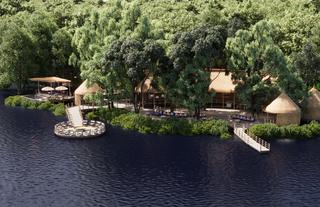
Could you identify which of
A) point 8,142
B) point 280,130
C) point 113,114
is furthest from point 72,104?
point 280,130

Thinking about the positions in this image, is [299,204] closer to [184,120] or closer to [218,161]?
[218,161]

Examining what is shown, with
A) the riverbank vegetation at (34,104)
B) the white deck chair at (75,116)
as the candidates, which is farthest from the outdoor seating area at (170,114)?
the riverbank vegetation at (34,104)

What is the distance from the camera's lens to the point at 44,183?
57.2m

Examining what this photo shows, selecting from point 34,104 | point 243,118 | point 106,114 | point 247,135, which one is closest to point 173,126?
point 247,135

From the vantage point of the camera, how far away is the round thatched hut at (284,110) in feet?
257

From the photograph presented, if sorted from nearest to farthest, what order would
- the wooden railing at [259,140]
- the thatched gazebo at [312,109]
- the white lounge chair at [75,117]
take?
the wooden railing at [259,140]
the white lounge chair at [75,117]
the thatched gazebo at [312,109]

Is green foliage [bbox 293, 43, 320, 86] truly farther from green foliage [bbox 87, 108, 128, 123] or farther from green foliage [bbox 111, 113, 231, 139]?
green foliage [bbox 87, 108, 128, 123]

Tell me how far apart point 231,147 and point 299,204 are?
20.8m

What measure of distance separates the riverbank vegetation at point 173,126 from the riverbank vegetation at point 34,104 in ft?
49.3

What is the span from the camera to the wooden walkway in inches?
2721

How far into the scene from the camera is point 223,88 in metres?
89.1

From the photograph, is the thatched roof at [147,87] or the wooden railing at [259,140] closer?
the wooden railing at [259,140]

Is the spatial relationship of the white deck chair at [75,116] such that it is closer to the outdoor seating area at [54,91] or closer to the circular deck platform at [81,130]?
the circular deck platform at [81,130]

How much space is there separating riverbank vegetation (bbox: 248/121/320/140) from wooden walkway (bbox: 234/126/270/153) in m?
1.65
